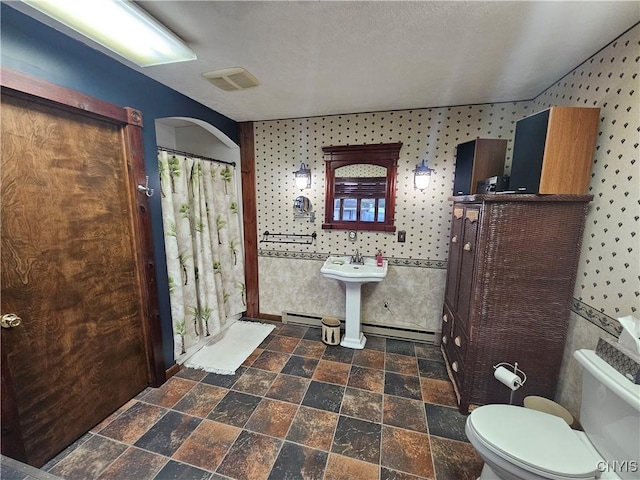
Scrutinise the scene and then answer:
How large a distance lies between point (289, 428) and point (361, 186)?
2.20 meters

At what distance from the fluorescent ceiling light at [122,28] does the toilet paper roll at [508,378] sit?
2653 millimetres

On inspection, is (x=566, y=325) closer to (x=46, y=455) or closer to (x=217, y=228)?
(x=217, y=228)

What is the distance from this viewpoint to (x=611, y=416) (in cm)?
108

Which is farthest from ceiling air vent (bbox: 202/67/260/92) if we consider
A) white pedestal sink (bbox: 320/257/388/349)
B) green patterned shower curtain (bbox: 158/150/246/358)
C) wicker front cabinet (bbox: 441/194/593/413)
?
wicker front cabinet (bbox: 441/194/593/413)

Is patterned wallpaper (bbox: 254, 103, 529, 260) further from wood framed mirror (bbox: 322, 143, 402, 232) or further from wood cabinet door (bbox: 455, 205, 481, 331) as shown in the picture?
wood cabinet door (bbox: 455, 205, 481, 331)

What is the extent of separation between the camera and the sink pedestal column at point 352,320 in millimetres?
2577

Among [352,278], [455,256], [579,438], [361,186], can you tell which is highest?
[361,186]

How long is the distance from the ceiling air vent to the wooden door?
0.75 metres

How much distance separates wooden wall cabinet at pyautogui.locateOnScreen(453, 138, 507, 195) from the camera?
2020 mm

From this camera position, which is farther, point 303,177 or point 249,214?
point 249,214

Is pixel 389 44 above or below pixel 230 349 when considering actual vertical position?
above

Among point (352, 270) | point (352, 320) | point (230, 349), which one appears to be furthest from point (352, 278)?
point (230, 349)

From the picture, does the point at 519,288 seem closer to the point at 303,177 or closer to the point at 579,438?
the point at 579,438

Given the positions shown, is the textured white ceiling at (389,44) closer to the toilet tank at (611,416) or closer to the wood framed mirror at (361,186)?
the wood framed mirror at (361,186)
